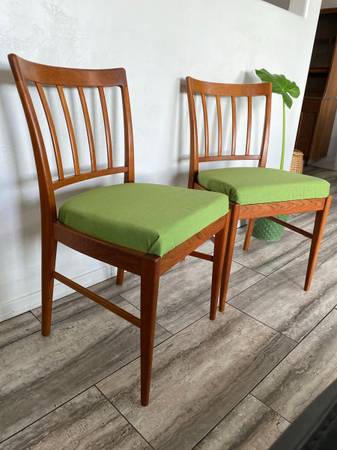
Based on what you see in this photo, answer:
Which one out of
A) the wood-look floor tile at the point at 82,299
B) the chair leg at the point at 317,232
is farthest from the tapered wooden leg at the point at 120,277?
the chair leg at the point at 317,232

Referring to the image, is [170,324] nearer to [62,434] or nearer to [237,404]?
[237,404]

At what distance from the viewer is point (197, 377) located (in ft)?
3.43

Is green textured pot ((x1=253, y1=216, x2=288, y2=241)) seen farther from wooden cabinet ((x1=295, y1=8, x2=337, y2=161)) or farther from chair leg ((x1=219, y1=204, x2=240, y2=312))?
wooden cabinet ((x1=295, y1=8, x2=337, y2=161))

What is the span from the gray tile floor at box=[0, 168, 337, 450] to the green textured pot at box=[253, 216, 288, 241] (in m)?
0.46

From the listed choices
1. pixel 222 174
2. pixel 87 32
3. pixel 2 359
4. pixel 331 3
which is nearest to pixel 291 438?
pixel 2 359

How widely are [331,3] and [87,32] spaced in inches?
143

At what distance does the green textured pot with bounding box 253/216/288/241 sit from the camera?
195 centimetres

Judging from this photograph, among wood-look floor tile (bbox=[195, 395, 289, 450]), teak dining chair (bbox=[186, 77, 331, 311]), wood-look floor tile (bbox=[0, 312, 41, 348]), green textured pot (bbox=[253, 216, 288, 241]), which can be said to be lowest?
wood-look floor tile (bbox=[195, 395, 289, 450])

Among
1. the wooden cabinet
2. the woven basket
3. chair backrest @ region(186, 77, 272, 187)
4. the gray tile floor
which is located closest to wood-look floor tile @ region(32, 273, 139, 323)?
the gray tile floor

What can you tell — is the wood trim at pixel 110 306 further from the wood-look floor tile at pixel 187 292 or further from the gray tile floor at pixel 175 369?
the wood-look floor tile at pixel 187 292

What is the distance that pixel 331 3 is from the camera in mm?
3605

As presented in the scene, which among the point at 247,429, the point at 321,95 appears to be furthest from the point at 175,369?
the point at 321,95

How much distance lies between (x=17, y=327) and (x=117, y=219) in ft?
2.10

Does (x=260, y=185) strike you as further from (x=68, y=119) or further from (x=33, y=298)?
(x=33, y=298)
